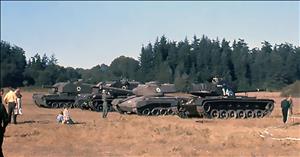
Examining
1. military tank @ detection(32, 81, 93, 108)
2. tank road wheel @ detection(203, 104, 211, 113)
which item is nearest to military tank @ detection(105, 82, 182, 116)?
tank road wheel @ detection(203, 104, 211, 113)

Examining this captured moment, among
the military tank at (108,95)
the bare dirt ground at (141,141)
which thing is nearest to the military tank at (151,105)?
the military tank at (108,95)

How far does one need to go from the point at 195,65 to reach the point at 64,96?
78517mm

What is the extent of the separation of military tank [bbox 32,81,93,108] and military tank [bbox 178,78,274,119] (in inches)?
555

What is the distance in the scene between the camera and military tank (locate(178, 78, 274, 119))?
29.7m

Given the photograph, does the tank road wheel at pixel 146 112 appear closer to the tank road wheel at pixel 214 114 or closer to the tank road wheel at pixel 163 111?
the tank road wheel at pixel 163 111

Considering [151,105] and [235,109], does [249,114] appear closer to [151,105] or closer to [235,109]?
[235,109]

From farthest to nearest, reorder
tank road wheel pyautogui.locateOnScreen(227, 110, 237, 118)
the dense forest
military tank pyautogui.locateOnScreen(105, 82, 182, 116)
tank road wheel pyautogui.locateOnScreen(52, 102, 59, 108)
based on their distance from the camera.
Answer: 1. the dense forest
2. tank road wheel pyautogui.locateOnScreen(52, 102, 59, 108)
3. military tank pyautogui.locateOnScreen(105, 82, 182, 116)
4. tank road wheel pyautogui.locateOnScreen(227, 110, 237, 118)

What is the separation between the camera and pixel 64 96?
44875mm

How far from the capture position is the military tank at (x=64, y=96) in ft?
146

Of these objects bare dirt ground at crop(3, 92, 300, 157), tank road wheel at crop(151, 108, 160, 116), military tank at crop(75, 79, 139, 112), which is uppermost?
military tank at crop(75, 79, 139, 112)

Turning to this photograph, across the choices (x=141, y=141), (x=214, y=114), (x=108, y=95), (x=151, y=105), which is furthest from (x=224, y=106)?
(x=141, y=141)

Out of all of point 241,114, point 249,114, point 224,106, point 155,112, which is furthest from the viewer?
point 155,112

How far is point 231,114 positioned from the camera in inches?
1185

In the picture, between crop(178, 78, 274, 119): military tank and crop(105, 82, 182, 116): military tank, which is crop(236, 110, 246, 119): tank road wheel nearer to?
crop(178, 78, 274, 119): military tank
